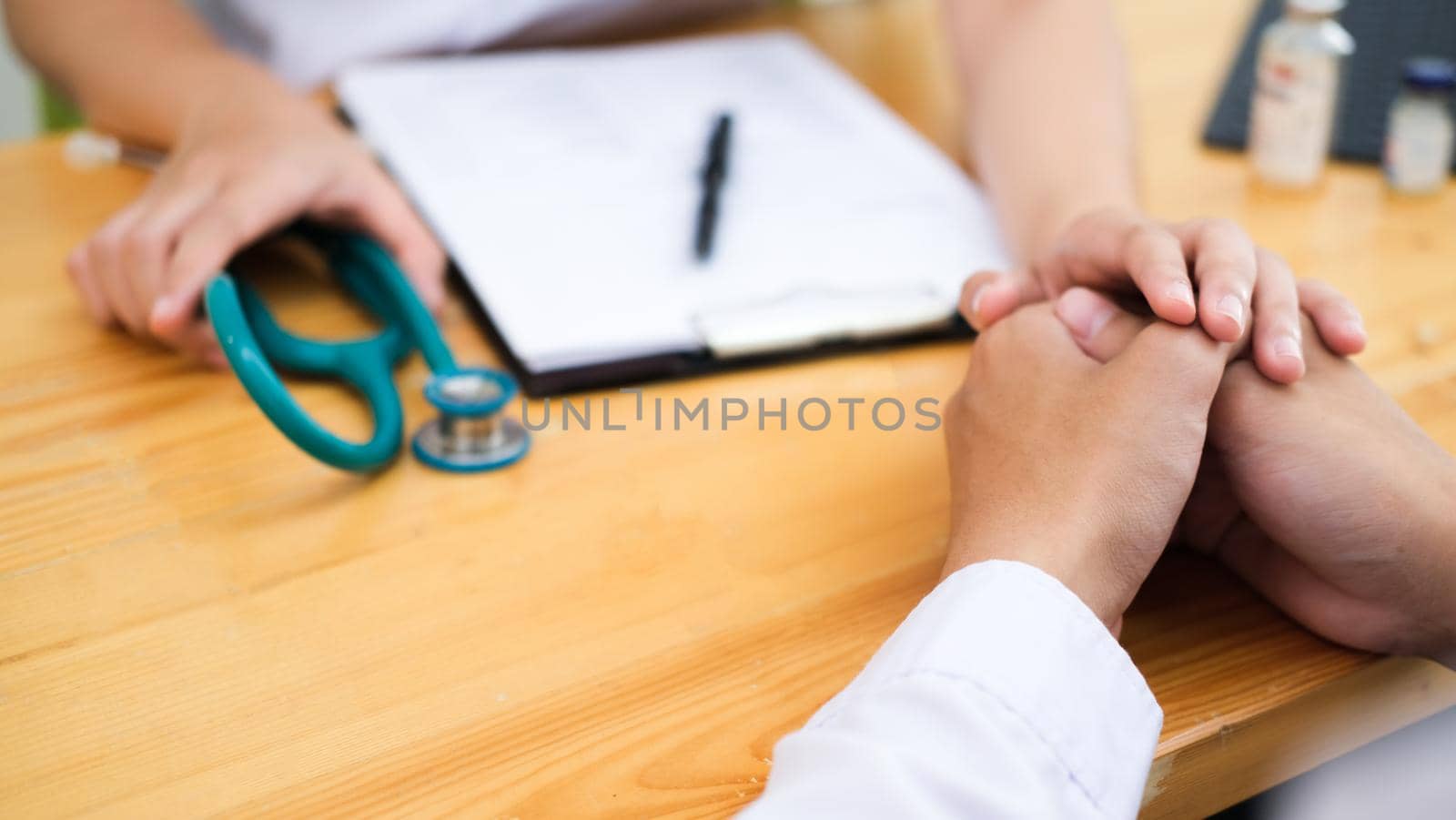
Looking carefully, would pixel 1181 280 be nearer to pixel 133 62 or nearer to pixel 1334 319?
pixel 1334 319

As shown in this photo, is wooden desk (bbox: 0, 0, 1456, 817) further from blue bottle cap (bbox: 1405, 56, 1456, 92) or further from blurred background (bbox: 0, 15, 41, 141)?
blurred background (bbox: 0, 15, 41, 141)

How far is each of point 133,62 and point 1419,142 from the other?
864mm

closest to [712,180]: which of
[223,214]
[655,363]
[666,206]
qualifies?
[666,206]

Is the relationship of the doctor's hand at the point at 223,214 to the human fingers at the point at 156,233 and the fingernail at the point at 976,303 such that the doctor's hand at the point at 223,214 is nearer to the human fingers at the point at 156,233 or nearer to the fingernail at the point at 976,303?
the human fingers at the point at 156,233

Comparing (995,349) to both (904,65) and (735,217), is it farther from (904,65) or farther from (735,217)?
(904,65)

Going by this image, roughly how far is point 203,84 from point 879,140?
1.47 ft

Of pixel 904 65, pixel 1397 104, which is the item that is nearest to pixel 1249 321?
pixel 1397 104

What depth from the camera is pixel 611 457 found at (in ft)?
1.99

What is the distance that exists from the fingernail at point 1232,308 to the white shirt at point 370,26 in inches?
26.1

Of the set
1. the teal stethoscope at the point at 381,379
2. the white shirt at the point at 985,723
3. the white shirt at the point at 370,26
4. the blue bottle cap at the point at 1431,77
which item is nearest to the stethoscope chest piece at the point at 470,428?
the teal stethoscope at the point at 381,379

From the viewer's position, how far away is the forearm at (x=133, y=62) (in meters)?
0.81

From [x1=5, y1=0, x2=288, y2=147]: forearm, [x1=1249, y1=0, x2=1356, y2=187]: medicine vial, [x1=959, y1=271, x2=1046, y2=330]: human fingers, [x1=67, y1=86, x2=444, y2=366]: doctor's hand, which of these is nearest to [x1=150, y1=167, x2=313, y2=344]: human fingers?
[x1=67, y1=86, x2=444, y2=366]: doctor's hand

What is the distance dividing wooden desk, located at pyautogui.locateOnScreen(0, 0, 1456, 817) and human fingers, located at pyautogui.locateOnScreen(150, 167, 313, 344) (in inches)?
1.6

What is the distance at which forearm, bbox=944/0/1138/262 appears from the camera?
29.4 inches
